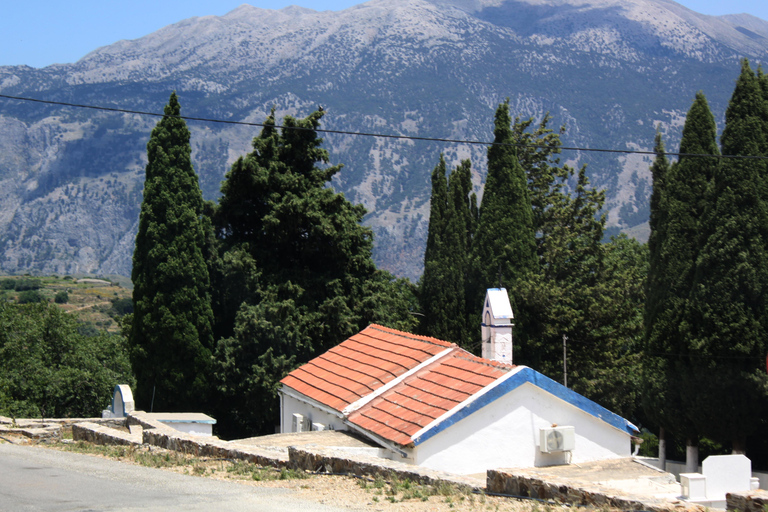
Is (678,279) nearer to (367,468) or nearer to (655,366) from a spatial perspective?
(655,366)

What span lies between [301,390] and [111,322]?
278ft

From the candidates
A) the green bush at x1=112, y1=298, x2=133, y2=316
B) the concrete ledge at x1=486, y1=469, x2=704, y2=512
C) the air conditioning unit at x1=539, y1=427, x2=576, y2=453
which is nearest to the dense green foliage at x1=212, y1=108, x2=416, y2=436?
the air conditioning unit at x1=539, y1=427, x2=576, y2=453

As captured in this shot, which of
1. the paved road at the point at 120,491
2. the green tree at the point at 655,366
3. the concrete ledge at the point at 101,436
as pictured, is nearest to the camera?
the paved road at the point at 120,491

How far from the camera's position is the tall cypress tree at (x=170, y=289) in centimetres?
2341

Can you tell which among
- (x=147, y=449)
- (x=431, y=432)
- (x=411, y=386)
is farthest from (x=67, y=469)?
(x=411, y=386)

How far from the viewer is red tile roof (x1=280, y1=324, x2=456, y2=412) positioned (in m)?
15.5

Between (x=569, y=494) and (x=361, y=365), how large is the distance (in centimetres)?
980

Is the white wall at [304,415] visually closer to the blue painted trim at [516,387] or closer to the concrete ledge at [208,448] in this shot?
the blue painted trim at [516,387]

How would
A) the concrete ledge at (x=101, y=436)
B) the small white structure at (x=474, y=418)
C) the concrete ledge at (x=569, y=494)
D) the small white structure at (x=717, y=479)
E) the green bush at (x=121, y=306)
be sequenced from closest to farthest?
the concrete ledge at (x=569, y=494) → the small white structure at (x=717, y=479) → the concrete ledge at (x=101, y=436) → the small white structure at (x=474, y=418) → the green bush at (x=121, y=306)

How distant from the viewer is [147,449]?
11.2m

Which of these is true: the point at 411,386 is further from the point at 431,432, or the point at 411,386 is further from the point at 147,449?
the point at 147,449

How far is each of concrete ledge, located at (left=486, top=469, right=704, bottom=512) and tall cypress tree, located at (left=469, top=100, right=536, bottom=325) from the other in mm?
19605

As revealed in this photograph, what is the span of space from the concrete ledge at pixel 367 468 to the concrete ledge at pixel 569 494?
1.01 feet

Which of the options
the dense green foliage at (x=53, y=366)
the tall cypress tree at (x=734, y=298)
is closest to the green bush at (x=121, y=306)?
the dense green foliage at (x=53, y=366)
